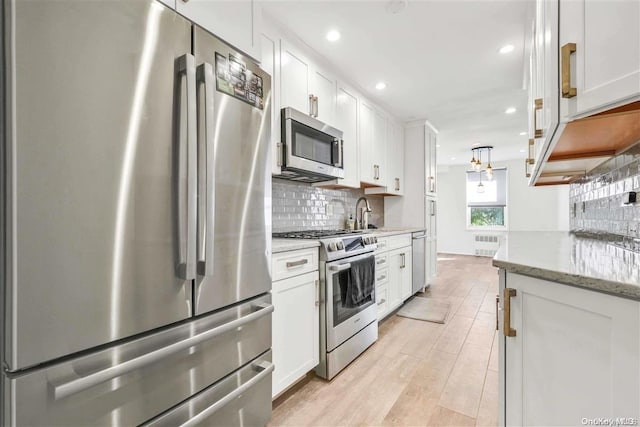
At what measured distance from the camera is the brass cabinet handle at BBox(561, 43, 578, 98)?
997mm

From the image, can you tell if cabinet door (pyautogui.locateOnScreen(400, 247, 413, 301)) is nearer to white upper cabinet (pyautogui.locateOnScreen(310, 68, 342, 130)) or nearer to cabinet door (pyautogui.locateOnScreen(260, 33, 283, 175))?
white upper cabinet (pyautogui.locateOnScreen(310, 68, 342, 130))

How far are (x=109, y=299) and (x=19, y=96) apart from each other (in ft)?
1.78

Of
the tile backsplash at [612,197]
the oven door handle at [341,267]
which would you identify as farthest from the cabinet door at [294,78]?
the tile backsplash at [612,197]

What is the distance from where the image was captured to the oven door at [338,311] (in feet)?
6.62

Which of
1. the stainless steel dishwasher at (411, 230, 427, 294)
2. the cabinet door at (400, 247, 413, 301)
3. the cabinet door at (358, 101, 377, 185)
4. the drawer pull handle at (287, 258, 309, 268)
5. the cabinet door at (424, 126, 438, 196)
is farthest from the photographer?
the cabinet door at (424, 126, 438, 196)

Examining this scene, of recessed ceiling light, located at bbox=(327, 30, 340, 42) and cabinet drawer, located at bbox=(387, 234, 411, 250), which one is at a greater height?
recessed ceiling light, located at bbox=(327, 30, 340, 42)

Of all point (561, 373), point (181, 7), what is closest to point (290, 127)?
point (181, 7)

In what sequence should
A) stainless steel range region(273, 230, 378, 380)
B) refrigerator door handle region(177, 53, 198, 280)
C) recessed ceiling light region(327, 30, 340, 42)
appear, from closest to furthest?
refrigerator door handle region(177, 53, 198, 280)
stainless steel range region(273, 230, 378, 380)
recessed ceiling light region(327, 30, 340, 42)

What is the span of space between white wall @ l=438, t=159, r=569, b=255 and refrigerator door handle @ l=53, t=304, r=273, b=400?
26.8ft

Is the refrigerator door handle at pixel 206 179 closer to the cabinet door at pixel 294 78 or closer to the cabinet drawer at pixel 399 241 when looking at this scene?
the cabinet door at pixel 294 78

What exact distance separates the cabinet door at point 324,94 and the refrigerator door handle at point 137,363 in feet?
6.50

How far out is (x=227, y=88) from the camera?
3.84ft

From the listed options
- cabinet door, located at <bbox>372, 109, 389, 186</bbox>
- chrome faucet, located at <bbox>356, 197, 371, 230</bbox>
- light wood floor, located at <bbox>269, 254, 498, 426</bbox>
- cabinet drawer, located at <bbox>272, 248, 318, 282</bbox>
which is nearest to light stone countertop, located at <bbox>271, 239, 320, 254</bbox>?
cabinet drawer, located at <bbox>272, 248, 318, 282</bbox>

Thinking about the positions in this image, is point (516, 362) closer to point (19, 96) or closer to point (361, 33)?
point (19, 96)
